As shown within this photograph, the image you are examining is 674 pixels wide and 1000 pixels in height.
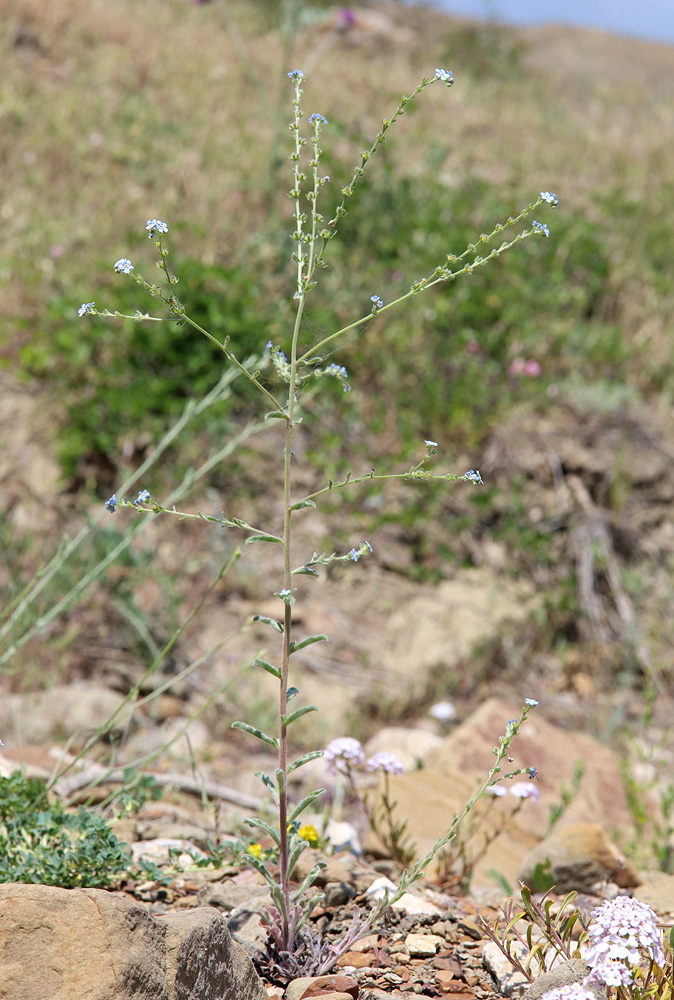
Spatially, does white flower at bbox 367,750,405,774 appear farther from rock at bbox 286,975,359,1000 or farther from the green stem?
the green stem

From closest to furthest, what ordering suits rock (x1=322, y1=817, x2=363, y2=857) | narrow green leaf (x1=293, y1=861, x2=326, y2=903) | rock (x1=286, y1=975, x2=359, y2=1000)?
rock (x1=286, y1=975, x2=359, y2=1000)
narrow green leaf (x1=293, y1=861, x2=326, y2=903)
rock (x1=322, y1=817, x2=363, y2=857)

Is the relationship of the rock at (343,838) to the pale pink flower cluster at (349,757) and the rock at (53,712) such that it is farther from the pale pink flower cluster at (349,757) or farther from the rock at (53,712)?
the rock at (53,712)

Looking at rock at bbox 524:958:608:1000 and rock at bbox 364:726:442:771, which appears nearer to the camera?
rock at bbox 524:958:608:1000

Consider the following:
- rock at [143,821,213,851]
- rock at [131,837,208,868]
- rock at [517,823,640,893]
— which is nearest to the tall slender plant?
rock at [131,837,208,868]

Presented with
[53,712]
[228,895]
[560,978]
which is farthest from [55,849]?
[53,712]

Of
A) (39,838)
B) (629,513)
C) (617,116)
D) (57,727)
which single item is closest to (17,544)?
(57,727)

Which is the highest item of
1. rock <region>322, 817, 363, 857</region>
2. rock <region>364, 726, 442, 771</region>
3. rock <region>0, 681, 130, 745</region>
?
rock <region>364, 726, 442, 771</region>
